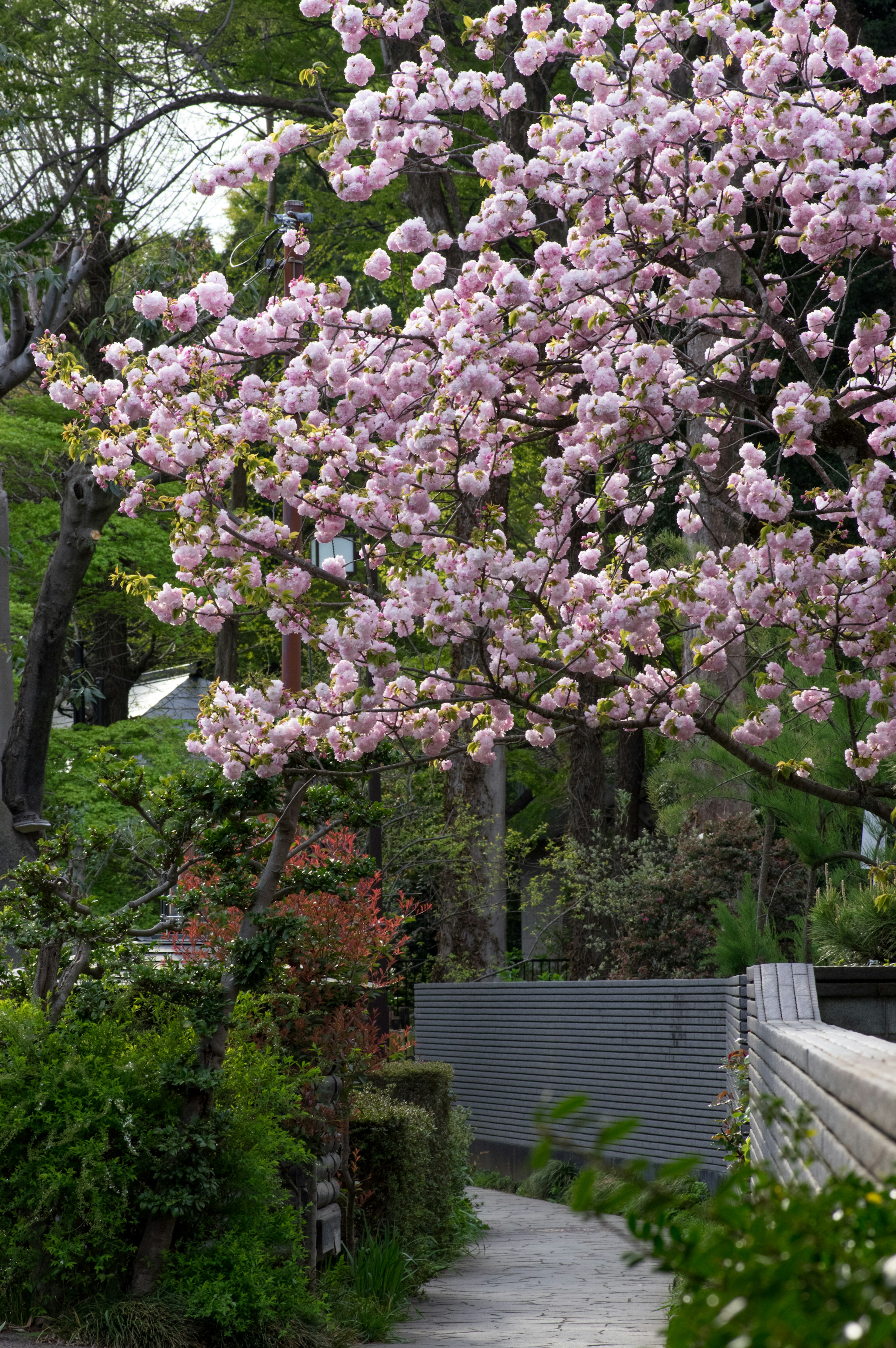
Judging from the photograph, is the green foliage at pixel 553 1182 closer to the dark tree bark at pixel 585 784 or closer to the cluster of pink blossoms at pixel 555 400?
the dark tree bark at pixel 585 784

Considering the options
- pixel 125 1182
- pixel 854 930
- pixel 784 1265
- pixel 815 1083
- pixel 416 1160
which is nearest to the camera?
pixel 784 1265

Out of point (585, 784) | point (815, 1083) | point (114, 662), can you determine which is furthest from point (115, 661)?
point (815, 1083)

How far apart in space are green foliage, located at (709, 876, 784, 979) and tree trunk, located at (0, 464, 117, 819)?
Answer: 7.50 m

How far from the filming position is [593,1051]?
1446 cm

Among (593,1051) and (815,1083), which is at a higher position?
(815,1083)

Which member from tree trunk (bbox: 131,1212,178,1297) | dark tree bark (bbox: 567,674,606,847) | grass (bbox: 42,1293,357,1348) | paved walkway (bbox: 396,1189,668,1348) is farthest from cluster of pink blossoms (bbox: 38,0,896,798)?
dark tree bark (bbox: 567,674,606,847)

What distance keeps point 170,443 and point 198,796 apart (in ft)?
6.99

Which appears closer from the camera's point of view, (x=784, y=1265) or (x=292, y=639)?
(x=784, y=1265)

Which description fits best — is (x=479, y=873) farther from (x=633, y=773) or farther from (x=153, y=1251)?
(x=153, y=1251)

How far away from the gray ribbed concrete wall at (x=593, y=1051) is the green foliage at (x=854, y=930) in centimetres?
112

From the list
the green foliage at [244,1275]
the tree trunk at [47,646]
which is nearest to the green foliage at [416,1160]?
the green foliage at [244,1275]

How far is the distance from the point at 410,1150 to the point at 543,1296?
49.7 inches

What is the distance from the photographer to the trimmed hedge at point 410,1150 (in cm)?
898

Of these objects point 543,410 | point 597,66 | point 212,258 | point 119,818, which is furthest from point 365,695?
point 212,258
